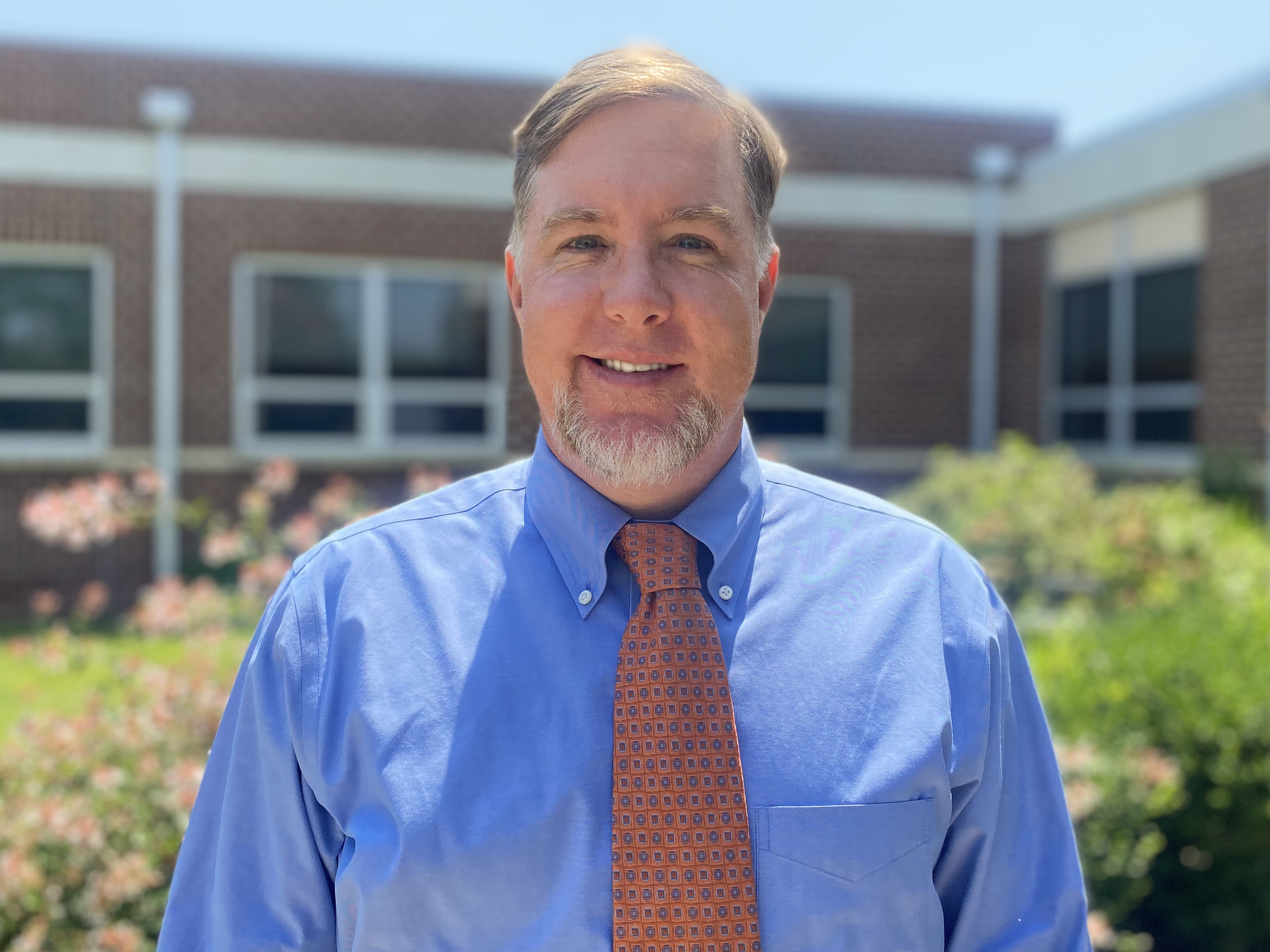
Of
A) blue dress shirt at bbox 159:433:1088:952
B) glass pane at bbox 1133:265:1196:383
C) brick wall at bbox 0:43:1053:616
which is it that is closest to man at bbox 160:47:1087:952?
blue dress shirt at bbox 159:433:1088:952

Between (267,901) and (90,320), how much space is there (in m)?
11.5

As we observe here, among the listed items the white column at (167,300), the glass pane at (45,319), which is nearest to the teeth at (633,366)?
the white column at (167,300)

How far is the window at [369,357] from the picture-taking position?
1221 centimetres

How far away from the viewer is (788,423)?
13477mm

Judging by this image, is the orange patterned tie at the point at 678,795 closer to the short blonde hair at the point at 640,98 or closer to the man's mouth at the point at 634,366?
the man's mouth at the point at 634,366

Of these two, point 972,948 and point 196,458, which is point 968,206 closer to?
point 196,458

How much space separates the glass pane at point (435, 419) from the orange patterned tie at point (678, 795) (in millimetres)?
11186

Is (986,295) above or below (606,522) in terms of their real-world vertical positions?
above

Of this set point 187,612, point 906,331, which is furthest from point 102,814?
point 906,331

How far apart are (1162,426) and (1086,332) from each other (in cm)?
143

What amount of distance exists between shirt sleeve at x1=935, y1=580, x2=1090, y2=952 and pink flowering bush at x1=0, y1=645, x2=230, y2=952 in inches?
83.6

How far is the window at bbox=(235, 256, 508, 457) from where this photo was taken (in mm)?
12211

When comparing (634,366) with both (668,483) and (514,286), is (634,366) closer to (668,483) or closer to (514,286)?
(668,483)

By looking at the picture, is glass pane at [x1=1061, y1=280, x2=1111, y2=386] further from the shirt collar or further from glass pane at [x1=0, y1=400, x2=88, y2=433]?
the shirt collar
